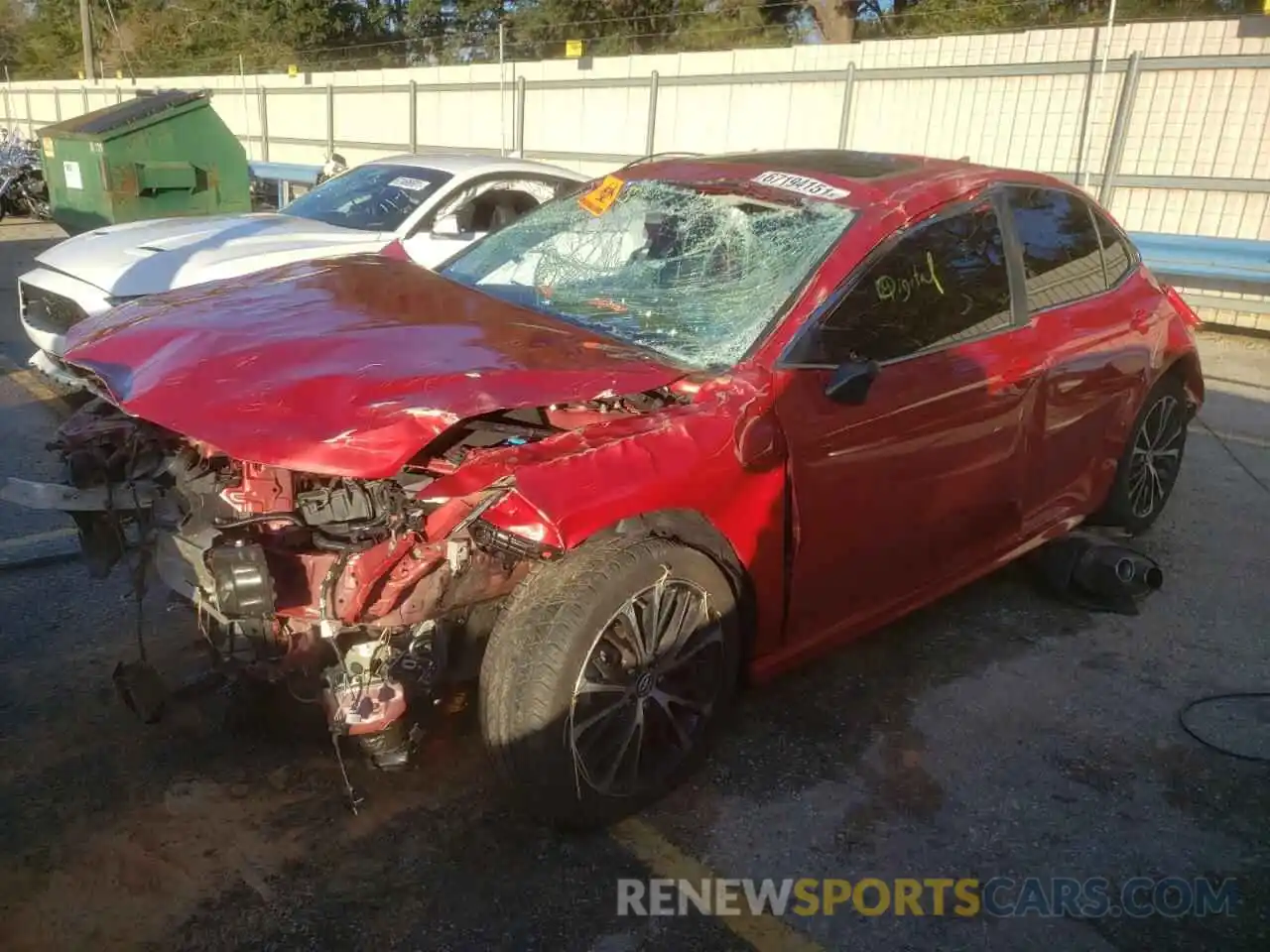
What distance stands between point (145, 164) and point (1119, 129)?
10746 mm

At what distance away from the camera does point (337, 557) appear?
2.62 metres

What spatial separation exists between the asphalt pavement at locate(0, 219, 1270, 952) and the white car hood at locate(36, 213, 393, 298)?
2141mm

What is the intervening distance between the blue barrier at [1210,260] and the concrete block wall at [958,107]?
0.36 metres

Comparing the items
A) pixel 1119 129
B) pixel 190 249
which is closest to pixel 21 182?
pixel 190 249

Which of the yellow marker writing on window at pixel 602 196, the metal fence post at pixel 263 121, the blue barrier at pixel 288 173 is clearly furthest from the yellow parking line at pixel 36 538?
Result: the metal fence post at pixel 263 121

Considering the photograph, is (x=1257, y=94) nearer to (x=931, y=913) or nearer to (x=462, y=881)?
(x=931, y=913)

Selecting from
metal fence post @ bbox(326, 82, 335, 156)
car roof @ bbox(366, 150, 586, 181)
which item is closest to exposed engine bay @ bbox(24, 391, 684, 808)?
car roof @ bbox(366, 150, 586, 181)

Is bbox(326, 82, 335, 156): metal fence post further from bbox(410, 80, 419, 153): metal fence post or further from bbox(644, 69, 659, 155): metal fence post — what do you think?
bbox(644, 69, 659, 155): metal fence post

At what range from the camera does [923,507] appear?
3424 millimetres

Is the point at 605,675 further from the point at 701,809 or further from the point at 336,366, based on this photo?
the point at 336,366

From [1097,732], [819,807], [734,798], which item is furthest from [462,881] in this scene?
[1097,732]

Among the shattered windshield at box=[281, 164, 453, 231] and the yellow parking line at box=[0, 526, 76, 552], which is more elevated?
the shattered windshield at box=[281, 164, 453, 231]

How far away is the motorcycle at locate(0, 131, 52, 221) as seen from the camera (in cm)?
1702

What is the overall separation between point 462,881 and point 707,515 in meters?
1.15
